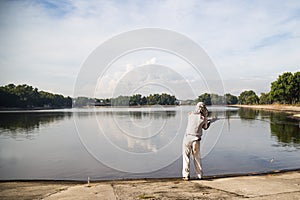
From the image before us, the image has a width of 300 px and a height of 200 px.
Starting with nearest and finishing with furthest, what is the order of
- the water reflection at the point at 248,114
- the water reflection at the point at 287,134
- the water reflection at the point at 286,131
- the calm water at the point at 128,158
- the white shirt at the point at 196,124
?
the white shirt at the point at 196,124, the calm water at the point at 128,158, the water reflection at the point at 287,134, the water reflection at the point at 286,131, the water reflection at the point at 248,114

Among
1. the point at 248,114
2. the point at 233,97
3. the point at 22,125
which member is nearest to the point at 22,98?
the point at 22,125

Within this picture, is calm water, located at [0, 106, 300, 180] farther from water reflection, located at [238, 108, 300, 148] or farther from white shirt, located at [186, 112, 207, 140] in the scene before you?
white shirt, located at [186, 112, 207, 140]

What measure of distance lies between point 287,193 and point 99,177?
7055mm

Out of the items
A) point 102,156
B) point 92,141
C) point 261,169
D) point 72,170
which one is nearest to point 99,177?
point 72,170

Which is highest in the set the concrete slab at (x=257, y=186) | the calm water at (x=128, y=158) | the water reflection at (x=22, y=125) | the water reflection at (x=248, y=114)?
the water reflection at (x=248, y=114)

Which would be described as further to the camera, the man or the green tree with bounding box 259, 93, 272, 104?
the green tree with bounding box 259, 93, 272, 104

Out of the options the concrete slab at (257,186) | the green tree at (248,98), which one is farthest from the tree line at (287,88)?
the concrete slab at (257,186)

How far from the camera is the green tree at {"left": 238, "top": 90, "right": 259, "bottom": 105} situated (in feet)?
474

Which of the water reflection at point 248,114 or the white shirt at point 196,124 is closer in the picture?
the white shirt at point 196,124

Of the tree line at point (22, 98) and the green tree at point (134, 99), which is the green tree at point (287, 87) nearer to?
the green tree at point (134, 99)

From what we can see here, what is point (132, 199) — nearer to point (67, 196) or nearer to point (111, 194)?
point (111, 194)

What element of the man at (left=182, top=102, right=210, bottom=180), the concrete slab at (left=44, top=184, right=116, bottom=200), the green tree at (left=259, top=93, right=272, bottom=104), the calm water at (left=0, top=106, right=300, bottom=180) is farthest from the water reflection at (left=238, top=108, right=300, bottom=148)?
the green tree at (left=259, top=93, right=272, bottom=104)

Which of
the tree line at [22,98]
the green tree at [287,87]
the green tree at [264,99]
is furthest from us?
the green tree at [264,99]

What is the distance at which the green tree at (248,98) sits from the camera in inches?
5689
